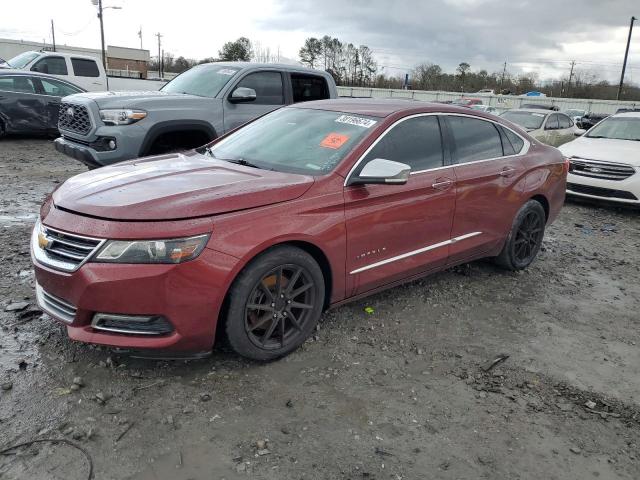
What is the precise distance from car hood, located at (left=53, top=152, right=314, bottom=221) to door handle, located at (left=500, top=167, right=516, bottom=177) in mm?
2129

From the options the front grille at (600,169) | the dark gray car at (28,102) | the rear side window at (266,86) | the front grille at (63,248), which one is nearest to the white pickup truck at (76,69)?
the dark gray car at (28,102)

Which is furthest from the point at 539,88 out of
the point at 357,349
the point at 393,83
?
the point at 357,349

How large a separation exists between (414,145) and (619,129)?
24.6 feet

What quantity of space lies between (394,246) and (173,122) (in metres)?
3.95

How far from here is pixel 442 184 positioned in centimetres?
416

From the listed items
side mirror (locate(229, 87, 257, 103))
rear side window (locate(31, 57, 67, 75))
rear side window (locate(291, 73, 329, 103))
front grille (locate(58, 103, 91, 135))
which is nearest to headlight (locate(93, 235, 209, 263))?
front grille (locate(58, 103, 91, 135))

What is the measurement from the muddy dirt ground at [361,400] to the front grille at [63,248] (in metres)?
0.67

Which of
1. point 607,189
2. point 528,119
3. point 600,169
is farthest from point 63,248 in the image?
point 528,119

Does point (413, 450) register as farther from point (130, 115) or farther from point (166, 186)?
point (130, 115)

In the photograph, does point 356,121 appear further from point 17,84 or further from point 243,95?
point 17,84

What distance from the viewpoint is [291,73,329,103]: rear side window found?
8133 millimetres

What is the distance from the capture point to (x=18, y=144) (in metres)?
11.6

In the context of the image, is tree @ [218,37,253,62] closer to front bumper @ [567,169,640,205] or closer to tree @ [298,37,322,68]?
tree @ [298,37,322,68]

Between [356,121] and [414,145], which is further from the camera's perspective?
[414,145]
